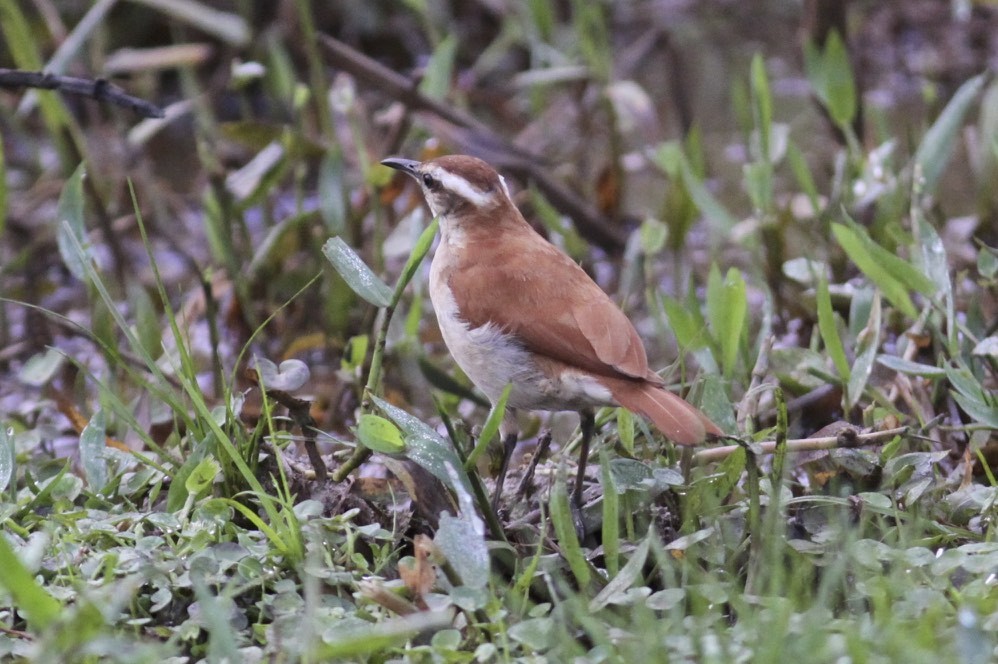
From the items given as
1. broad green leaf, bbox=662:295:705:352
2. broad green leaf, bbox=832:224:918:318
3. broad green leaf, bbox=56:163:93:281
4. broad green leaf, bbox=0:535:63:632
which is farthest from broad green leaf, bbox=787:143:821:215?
broad green leaf, bbox=0:535:63:632

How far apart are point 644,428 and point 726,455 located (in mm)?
320

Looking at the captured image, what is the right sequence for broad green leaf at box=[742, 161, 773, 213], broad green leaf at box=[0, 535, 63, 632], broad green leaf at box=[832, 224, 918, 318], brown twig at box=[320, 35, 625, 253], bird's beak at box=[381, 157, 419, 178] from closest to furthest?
broad green leaf at box=[0, 535, 63, 632] → broad green leaf at box=[832, 224, 918, 318] → bird's beak at box=[381, 157, 419, 178] → broad green leaf at box=[742, 161, 773, 213] → brown twig at box=[320, 35, 625, 253]

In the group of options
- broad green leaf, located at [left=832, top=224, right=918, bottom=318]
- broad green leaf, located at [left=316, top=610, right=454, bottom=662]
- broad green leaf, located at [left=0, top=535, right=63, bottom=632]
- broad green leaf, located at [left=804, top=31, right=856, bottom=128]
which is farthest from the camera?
broad green leaf, located at [left=804, top=31, right=856, bottom=128]

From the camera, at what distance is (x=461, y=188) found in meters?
4.30

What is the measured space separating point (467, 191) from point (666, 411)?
1.32 metres

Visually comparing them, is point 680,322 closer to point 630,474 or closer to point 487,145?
point 630,474

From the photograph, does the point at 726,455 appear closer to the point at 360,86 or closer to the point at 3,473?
the point at 3,473

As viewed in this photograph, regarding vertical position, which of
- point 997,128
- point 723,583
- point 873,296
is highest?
point 997,128

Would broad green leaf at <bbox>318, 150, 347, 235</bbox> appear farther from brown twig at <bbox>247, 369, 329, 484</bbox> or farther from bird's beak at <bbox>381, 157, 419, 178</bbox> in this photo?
brown twig at <bbox>247, 369, 329, 484</bbox>

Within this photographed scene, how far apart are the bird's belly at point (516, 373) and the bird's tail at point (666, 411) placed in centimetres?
7

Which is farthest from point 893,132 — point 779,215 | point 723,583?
point 723,583

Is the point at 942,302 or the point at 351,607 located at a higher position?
the point at 942,302

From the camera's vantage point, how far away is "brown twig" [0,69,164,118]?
4223mm

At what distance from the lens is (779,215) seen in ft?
17.6
